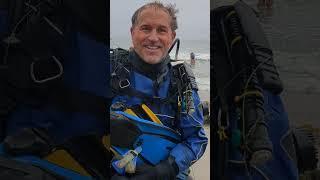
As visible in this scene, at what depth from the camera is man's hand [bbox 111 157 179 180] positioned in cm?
259

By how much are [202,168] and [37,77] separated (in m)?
1.12

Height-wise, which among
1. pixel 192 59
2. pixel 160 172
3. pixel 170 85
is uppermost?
pixel 192 59

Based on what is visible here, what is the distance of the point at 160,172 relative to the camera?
2592mm

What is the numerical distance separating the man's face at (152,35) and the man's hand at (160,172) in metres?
0.58

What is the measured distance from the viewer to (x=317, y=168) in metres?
2.62

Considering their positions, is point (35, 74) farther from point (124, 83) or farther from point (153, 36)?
point (153, 36)

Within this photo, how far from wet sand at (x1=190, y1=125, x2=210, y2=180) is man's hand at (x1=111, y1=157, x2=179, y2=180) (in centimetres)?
10

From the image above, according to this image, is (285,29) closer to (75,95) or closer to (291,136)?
(291,136)

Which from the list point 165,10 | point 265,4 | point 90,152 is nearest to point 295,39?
point 265,4

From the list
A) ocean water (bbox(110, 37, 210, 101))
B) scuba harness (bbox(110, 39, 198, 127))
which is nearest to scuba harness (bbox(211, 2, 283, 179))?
ocean water (bbox(110, 37, 210, 101))

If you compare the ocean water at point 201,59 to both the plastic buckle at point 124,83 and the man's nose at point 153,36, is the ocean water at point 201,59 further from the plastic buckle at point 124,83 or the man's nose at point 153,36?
the plastic buckle at point 124,83

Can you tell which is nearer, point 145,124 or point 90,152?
point 145,124

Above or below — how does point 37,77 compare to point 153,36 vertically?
below

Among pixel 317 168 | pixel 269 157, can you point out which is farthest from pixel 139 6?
pixel 317 168
